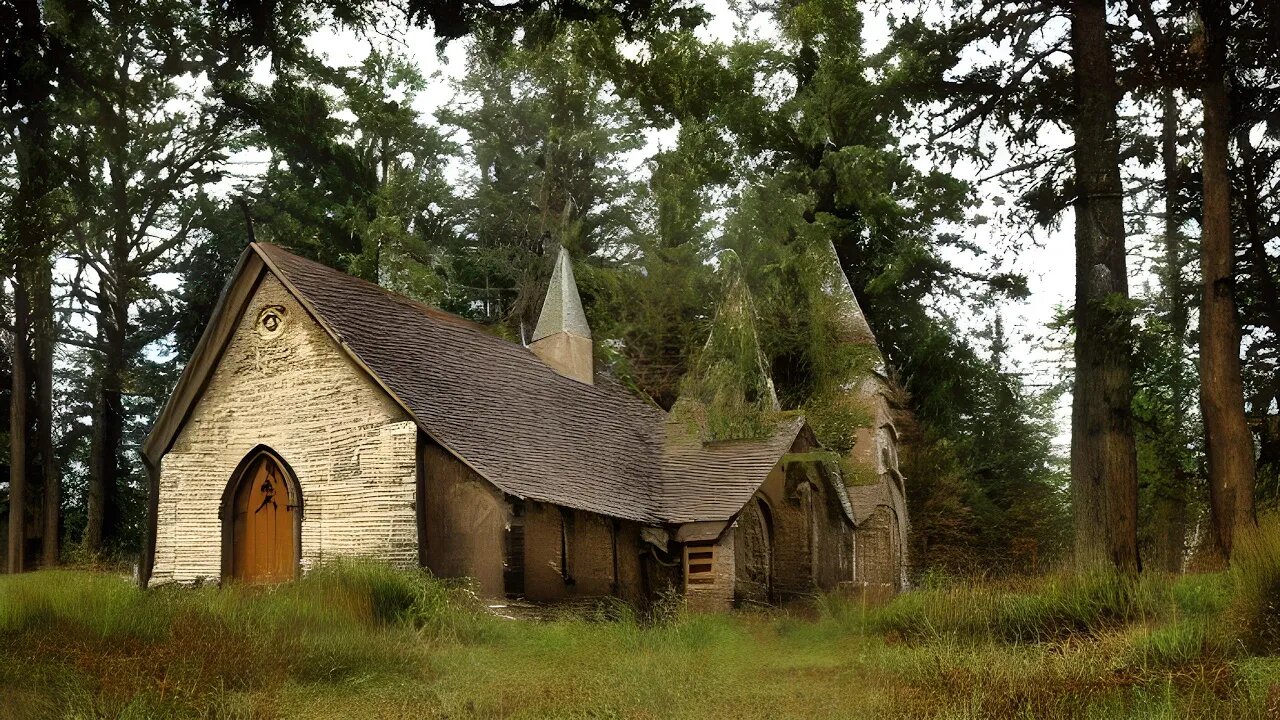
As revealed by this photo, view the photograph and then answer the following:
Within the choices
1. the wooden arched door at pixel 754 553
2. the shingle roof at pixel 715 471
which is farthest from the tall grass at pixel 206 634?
the wooden arched door at pixel 754 553

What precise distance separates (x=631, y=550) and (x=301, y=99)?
980cm

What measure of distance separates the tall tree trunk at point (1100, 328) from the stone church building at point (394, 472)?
6.64 m

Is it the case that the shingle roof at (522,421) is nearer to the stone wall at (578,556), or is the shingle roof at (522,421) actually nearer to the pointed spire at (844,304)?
the stone wall at (578,556)

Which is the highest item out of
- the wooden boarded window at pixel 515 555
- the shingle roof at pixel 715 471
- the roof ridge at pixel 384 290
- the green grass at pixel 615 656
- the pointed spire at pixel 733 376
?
the roof ridge at pixel 384 290

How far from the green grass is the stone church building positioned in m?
1.93

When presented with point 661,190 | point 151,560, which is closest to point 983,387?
point 661,190

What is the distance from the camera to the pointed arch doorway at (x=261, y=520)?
19.4 m

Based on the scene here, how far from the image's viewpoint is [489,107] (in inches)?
1399

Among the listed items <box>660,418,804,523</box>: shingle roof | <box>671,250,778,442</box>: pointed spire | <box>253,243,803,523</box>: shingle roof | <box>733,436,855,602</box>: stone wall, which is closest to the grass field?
<box>253,243,803,523</box>: shingle roof

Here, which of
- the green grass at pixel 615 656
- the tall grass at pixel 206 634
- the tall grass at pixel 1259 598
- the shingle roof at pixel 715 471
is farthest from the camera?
the shingle roof at pixel 715 471

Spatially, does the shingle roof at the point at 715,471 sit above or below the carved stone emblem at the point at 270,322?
below

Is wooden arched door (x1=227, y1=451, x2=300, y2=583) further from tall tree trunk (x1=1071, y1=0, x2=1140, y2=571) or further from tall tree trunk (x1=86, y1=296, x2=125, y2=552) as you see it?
tall tree trunk (x1=1071, y1=0, x2=1140, y2=571)

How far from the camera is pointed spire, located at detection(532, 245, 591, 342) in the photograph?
88.7 feet

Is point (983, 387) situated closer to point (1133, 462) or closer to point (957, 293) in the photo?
point (957, 293)
